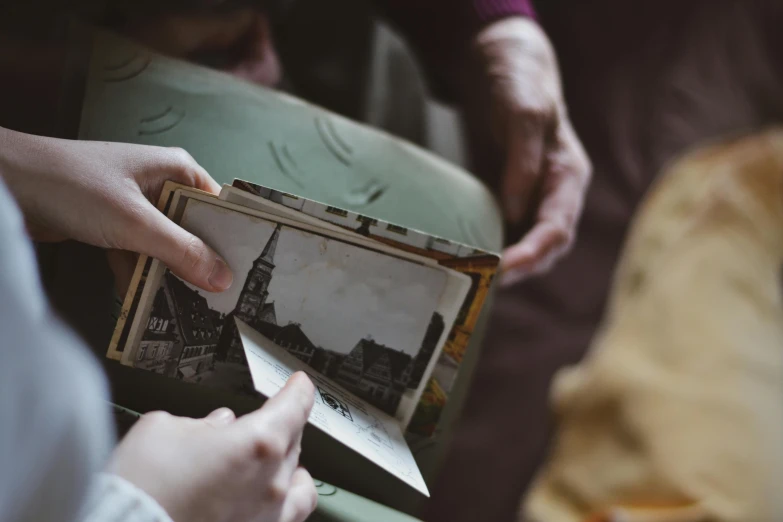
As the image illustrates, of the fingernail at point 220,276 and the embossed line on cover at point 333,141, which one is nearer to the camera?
the fingernail at point 220,276

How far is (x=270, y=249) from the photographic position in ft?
1.20

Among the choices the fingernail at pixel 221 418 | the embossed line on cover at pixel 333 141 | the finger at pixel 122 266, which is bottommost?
the fingernail at pixel 221 418

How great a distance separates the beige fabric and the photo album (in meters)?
0.60

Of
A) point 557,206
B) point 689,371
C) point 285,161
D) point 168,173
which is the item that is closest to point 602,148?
point 557,206

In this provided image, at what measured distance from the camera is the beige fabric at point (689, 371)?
0.89 m

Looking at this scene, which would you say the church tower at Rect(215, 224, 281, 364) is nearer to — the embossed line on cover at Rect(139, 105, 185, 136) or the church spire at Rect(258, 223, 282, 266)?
the church spire at Rect(258, 223, 282, 266)

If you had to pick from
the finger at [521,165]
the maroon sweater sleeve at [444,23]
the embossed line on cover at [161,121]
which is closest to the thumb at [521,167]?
the finger at [521,165]

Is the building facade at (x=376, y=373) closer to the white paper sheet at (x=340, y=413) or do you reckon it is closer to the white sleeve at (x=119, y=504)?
the white paper sheet at (x=340, y=413)

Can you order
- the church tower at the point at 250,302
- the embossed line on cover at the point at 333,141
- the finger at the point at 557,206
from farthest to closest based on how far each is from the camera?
the finger at the point at 557,206, the embossed line on cover at the point at 333,141, the church tower at the point at 250,302

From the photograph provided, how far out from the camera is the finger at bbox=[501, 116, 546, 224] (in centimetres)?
62

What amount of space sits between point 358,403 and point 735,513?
2.36ft

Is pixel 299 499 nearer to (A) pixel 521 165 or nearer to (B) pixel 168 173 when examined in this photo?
(B) pixel 168 173

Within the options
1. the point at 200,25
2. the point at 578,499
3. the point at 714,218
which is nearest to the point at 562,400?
the point at 578,499

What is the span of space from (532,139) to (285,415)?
0.40 meters
